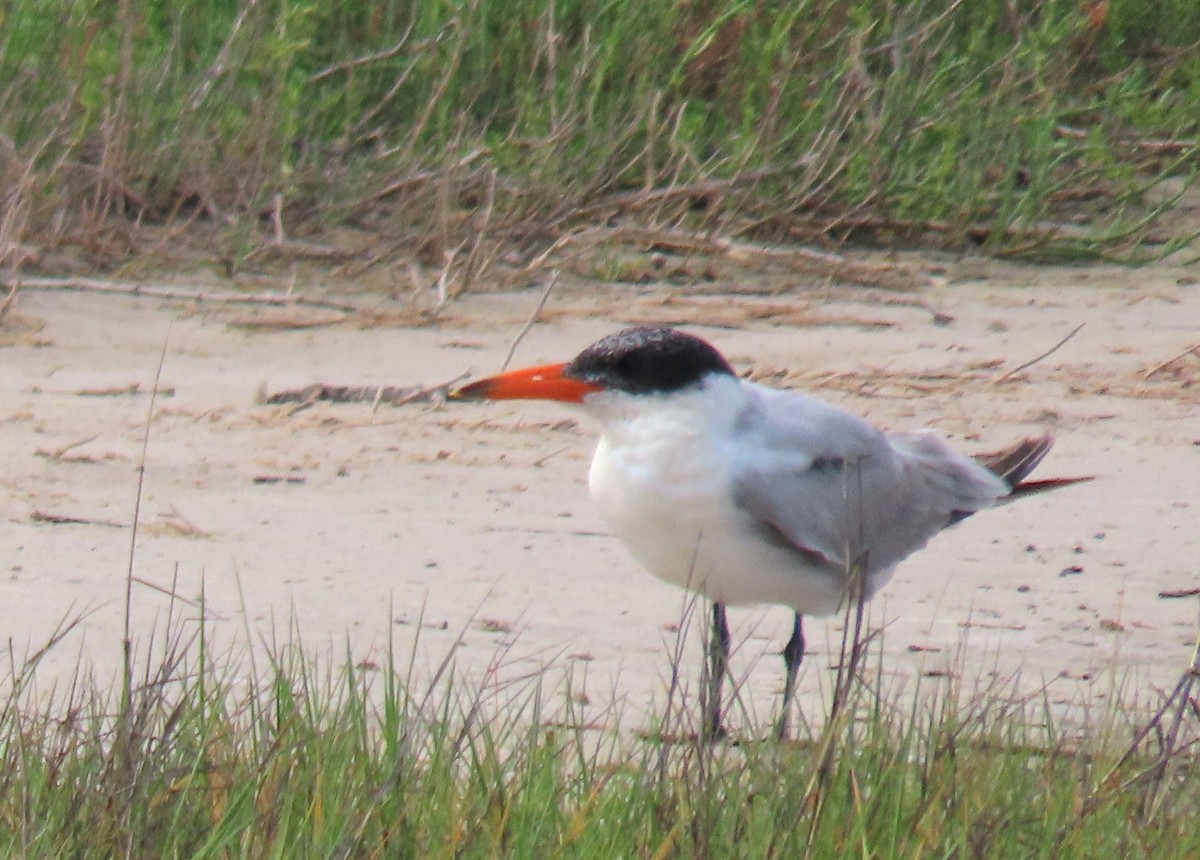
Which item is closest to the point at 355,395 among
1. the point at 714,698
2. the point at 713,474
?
the point at 713,474

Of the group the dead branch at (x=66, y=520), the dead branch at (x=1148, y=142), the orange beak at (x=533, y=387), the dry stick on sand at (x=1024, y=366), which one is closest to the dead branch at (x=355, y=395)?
the dead branch at (x=66, y=520)

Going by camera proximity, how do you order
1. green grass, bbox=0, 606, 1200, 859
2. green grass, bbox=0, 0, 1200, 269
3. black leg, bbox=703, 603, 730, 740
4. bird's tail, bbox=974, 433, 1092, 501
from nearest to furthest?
green grass, bbox=0, 606, 1200, 859, black leg, bbox=703, 603, 730, 740, bird's tail, bbox=974, 433, 1092, 501, green grass, bbox=0, 0, 1200, 269

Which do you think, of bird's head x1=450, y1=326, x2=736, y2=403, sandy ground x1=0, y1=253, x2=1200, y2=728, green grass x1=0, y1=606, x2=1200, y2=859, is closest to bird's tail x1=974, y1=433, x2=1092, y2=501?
sandy ground x1=0, y1=253, x2=1200, y2=728

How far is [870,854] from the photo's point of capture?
2670 mm

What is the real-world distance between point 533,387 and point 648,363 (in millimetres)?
210

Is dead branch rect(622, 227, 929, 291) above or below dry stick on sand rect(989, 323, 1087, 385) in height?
below

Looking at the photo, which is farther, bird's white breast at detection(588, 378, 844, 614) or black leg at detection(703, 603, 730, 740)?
bird's white breast at detection(588, 378, 844, 614)

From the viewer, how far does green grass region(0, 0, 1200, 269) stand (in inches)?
286

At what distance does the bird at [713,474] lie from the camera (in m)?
3.64

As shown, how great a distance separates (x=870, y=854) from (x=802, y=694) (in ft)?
3.91

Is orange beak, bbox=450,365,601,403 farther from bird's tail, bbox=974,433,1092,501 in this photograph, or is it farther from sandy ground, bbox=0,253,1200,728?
bird's tail, bbox=974,433,1092,501

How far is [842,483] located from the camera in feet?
12.9

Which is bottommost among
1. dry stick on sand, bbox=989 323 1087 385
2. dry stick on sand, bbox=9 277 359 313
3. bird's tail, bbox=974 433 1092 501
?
dry stick on sand, bbox=9 277 359 313

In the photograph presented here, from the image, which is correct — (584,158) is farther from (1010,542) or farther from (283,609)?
(283,609)
